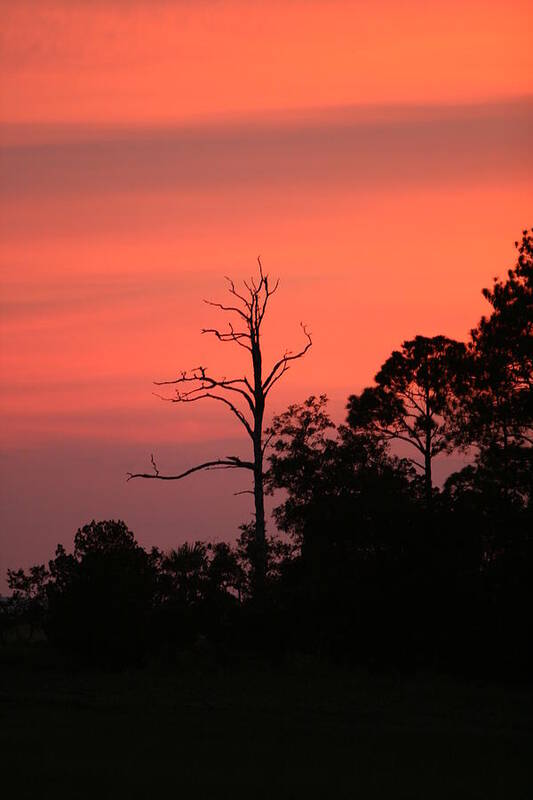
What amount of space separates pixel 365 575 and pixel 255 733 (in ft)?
36.1

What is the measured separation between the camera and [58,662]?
34531 mm

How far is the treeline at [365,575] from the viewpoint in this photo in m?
33.4

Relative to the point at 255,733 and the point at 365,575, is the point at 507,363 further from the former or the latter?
the point at 255,733

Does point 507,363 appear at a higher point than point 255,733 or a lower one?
higher

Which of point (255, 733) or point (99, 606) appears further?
point (99, 606)

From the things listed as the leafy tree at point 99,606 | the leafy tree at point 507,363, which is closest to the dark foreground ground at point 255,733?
the leafy tree at point 99,606

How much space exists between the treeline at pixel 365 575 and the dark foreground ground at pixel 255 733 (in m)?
1.19

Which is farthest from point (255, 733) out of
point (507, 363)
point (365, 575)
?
point (507, 363)

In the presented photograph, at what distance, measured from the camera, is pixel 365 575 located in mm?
34688

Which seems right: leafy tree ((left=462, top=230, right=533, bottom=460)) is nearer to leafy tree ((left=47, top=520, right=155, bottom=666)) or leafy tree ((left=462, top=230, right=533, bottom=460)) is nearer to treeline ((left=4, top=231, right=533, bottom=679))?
treeline ((left=4, top=231, right=533, bottom=679))

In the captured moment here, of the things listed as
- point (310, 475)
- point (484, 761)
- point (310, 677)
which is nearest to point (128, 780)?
point (484, 761)

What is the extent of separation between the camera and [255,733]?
2420 centimetres

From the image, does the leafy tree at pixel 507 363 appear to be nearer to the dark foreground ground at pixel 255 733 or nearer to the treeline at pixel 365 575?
the treeline at pixel 365 575

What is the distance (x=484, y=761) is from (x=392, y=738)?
290 cm
